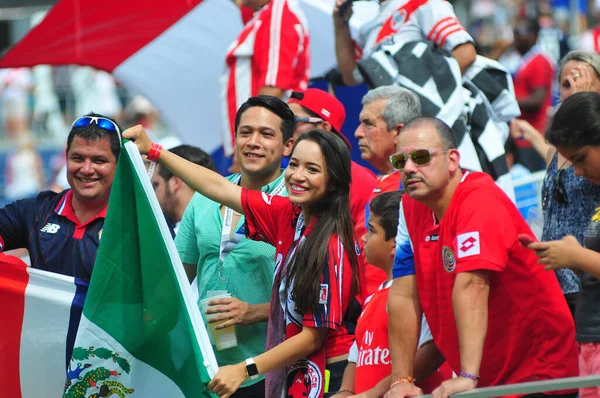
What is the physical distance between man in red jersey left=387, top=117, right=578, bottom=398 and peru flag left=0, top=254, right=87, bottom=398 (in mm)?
1742

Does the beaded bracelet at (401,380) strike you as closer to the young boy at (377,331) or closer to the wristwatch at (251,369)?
the young boy at (377,331)

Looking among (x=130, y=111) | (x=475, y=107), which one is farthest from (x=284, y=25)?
(x=130, y=111)

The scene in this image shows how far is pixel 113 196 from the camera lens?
17.2 ft

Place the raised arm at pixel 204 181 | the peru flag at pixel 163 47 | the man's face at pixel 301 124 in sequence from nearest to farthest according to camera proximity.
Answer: the raised arm at pixel 204 181, the man's face at pixel 301 124, the peru flag at pixel 163 47

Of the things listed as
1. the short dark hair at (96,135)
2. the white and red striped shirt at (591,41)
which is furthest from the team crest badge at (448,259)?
the white and red striped shirt at (591,41)

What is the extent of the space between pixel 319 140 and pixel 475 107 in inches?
82.6

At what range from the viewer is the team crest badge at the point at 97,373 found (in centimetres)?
518

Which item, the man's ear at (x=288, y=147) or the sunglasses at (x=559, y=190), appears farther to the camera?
the man's ear at (x=288, y=147)

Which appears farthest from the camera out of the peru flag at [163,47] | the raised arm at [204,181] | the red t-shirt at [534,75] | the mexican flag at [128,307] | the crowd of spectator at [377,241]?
the red t-shirt at [534,75]

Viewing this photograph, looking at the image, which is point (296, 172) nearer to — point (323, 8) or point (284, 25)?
point (284, 25)

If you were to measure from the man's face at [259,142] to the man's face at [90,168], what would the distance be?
2.18 feet

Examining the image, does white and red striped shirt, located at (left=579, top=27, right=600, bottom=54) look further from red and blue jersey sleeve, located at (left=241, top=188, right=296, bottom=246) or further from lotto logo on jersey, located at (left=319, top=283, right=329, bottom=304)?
lotto logo on jersey, located at (left=319, top=283, right=329, bottom=304)

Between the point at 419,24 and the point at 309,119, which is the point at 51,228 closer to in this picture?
the point at 309,119

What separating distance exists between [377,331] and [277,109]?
140 centimetres
